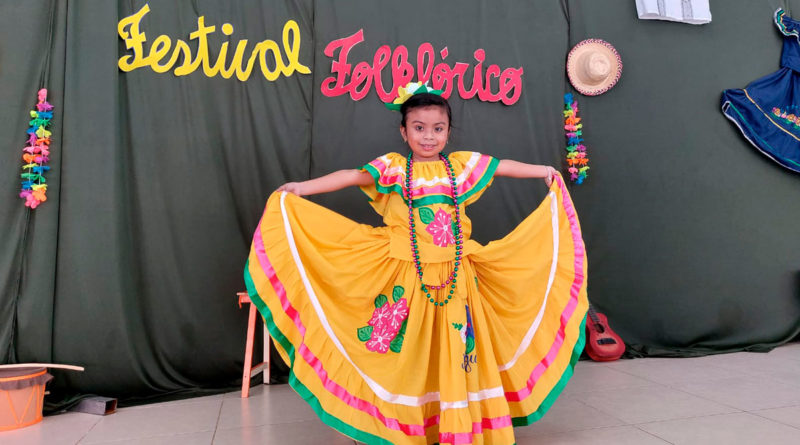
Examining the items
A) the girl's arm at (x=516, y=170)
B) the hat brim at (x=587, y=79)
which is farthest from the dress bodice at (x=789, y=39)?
the girl's arm at (x=516, y=170)

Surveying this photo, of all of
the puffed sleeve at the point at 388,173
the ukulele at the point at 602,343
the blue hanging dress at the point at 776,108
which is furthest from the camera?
the blue hanging dress at the point at 776,108

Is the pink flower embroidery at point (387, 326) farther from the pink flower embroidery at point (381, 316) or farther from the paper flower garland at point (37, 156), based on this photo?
the paper flower garland at point (37, 156)

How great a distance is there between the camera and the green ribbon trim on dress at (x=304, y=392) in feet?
6.45

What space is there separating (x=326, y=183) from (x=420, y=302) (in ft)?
2.01

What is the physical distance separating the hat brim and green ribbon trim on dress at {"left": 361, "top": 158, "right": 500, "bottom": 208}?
170 centimetres

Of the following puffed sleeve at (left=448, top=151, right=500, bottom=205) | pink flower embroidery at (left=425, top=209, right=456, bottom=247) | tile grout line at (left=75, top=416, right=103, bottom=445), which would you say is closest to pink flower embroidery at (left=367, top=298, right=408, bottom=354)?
pink flower embroidery at (left=425, top=209, right=456, bottom=247)

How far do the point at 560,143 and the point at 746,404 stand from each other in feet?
5.99

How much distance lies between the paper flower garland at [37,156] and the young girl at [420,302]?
1249mm

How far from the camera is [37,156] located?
2594mm

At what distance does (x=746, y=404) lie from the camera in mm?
2564

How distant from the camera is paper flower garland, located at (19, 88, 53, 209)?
2.57 m

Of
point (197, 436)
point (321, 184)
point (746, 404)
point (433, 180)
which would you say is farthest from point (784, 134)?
point (197, 436)

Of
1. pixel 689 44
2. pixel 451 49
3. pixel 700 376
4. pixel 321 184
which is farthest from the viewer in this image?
pixel 689 44

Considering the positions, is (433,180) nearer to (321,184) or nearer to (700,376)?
(321,184)
